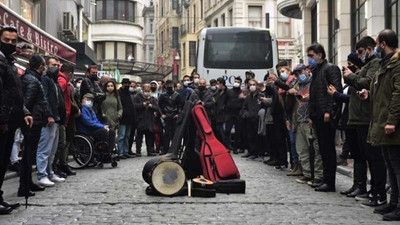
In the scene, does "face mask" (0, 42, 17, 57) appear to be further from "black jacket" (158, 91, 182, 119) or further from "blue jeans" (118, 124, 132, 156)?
"black jacket" (158, 91, 182, 119)

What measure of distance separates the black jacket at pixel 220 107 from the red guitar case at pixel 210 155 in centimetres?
807

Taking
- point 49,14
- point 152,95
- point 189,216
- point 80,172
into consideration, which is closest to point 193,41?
point 49,14

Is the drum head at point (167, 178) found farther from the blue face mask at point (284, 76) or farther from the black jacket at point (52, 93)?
the blue face mask at point (284, 76)

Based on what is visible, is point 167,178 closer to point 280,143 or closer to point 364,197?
point 364,197

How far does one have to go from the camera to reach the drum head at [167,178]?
812 cm

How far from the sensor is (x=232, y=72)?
67.2ft

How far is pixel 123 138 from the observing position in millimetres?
15148

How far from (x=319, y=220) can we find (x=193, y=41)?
54426 mm

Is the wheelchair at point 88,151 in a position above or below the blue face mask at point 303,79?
below

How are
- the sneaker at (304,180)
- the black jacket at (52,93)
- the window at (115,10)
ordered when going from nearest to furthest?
the black jacket at (52,93)
the sneaker at (304,180)
the window at (115,10)

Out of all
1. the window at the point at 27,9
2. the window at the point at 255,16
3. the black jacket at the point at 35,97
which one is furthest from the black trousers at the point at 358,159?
the window at the point at 255,16

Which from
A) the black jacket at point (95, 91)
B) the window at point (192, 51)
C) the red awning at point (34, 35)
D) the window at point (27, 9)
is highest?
the window at point (192, 51)

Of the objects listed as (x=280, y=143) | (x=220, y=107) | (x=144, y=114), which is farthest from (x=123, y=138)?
(x=280, y=143)

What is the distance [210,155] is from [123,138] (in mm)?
6823
